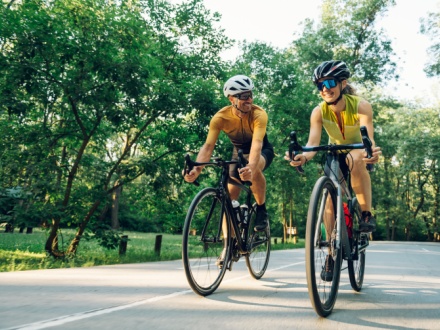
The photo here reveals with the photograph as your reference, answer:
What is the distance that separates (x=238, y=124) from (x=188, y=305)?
2.22 metres

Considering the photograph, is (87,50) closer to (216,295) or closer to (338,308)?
(216,295)

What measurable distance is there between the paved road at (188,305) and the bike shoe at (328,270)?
0.28 m

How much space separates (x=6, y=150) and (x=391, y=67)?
33.9 m

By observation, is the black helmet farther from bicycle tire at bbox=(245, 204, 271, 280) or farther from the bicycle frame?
bicycle tire at bbox=(245, 204, 271, 280)

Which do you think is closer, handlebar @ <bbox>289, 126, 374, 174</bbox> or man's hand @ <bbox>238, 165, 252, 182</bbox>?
handlebar @ <bbox>289, 126, 374, 174</bbox>

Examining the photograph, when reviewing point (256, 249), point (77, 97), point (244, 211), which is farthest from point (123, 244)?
point (244, 211)

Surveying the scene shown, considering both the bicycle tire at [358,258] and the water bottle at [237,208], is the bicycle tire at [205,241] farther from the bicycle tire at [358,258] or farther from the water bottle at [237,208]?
the bicycle tire at [358,258]

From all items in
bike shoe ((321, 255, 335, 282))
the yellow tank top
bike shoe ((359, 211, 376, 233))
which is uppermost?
the yellow tank top

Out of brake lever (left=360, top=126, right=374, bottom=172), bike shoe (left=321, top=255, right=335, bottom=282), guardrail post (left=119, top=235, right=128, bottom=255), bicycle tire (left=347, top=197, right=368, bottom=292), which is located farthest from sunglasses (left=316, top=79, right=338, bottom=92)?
guardrail post (left=119, top=235, right=128, bottom=255)

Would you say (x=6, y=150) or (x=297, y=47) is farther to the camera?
(x=297, y=47)

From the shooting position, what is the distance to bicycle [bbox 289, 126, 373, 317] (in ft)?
12.3

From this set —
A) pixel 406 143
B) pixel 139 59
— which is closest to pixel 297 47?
pixel 406 143

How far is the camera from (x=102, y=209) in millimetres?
11922

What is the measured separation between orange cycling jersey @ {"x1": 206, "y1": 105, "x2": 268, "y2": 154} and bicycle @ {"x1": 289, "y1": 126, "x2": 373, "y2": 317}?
2.68ft
